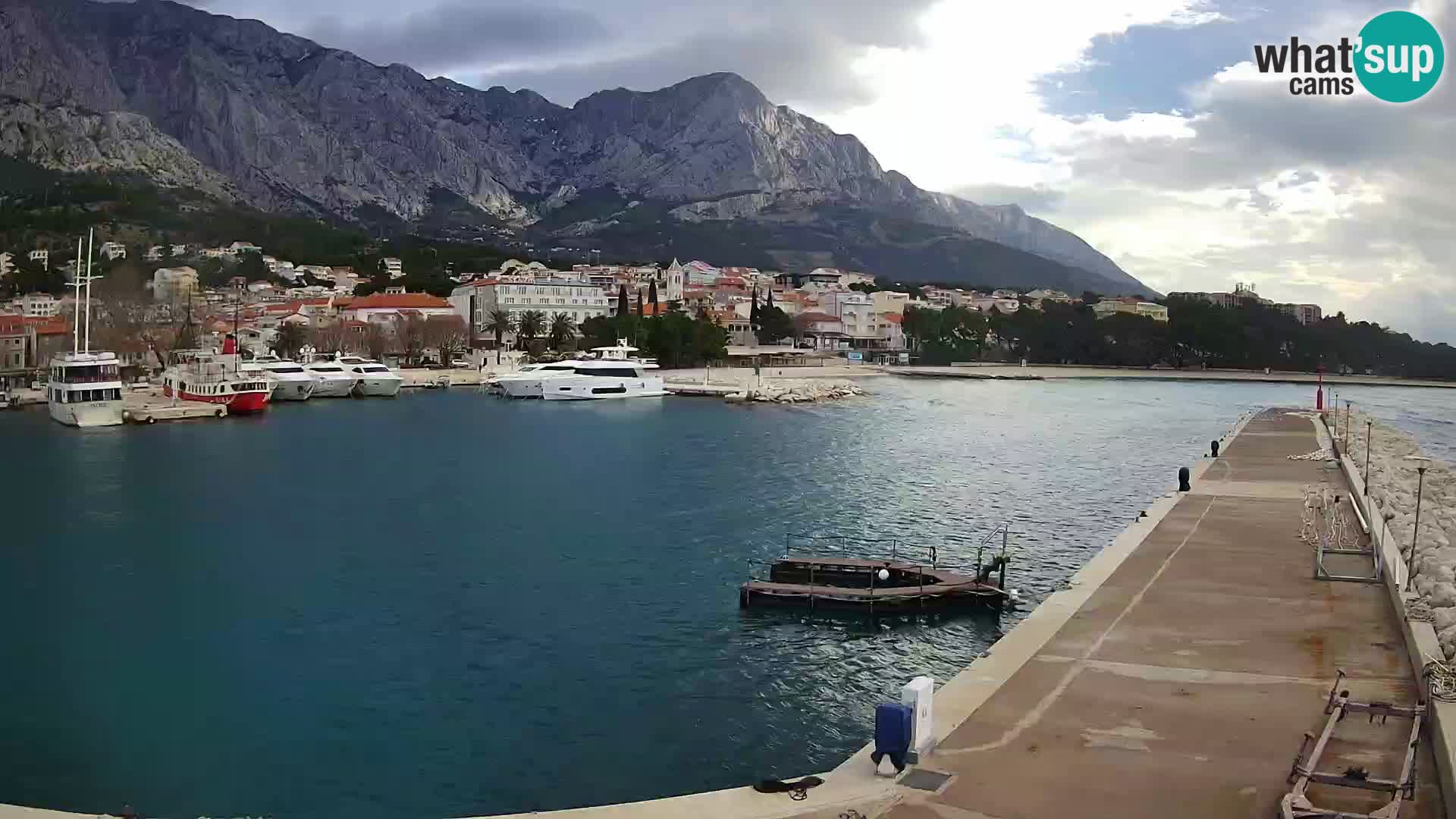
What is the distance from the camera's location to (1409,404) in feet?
237

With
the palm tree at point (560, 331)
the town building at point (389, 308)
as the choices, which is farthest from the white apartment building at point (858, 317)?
the town building at point (389, 308)

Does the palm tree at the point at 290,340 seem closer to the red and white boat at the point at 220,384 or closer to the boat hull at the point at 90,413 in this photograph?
the red and white boat at the point at 220,384

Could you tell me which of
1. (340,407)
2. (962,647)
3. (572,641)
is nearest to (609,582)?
(572,641)

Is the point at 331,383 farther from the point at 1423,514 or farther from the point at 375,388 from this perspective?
the point at 1423,514

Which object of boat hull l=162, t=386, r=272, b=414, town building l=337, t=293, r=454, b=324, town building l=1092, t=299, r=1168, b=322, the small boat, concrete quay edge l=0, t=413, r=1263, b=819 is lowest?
the small boat

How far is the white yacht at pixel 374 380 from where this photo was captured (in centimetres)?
6706

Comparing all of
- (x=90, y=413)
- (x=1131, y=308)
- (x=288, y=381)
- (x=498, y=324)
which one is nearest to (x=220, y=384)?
(x=90, y=413)

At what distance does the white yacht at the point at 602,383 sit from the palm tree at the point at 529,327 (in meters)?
27.0

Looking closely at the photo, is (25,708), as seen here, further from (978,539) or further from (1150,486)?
(1150,486)

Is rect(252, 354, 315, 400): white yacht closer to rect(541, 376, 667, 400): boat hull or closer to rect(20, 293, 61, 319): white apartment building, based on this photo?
rect(541, 376, 667, 400): boat hull

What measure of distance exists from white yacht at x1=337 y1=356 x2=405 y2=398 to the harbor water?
2501 cm

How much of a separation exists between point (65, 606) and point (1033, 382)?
268ft

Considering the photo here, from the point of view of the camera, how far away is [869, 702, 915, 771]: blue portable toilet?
8422 millimetres

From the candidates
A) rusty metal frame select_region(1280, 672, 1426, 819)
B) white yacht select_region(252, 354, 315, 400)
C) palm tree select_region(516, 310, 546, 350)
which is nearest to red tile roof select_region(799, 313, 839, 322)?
palm tree select_region(516, 310, 546, 350)
